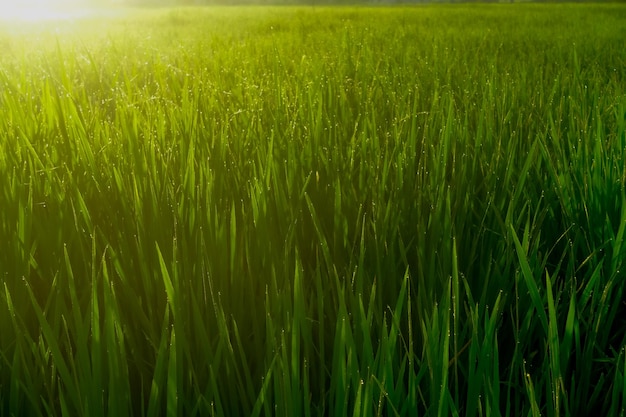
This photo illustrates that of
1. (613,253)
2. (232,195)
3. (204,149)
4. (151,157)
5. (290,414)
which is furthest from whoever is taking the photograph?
(204,149)

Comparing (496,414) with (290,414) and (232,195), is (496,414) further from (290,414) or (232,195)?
(232,195)

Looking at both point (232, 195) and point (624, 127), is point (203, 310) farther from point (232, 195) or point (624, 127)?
point (624, 127)

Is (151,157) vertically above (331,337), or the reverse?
(151,157)

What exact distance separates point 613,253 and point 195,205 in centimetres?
59

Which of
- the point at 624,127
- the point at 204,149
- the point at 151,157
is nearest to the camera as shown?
the point at 151,157

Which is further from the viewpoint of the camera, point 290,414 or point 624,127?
point 624,127

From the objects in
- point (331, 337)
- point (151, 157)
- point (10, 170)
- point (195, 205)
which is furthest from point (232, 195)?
point (10, 170)

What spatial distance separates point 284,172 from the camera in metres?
1.11

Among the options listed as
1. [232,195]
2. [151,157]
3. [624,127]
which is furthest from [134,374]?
[624,127]

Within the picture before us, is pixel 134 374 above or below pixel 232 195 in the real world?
below

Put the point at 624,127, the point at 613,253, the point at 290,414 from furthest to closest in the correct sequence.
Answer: the point at 624,127 < the point at 613,253 < the point at 290,414

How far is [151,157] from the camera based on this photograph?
1.10m

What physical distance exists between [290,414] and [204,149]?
76cm

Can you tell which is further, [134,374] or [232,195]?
[232,195]
